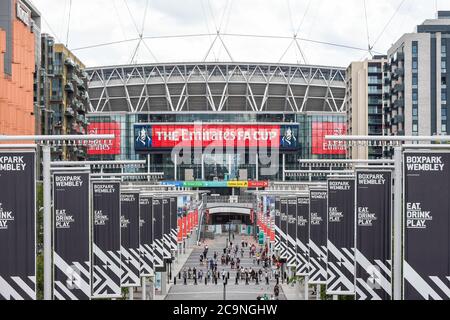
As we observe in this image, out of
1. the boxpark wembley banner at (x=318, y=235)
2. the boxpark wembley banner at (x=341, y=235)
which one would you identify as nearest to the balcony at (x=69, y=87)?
the boxpark wembley banner at (x=318, y=235)

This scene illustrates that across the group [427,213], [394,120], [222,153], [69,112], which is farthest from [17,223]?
[222,153]

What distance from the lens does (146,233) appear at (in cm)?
4438

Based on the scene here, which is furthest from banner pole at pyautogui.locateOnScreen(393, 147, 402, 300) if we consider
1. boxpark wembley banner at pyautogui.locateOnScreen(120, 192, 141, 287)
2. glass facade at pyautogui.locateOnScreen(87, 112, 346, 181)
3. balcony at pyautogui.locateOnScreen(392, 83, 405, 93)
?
glass facade at pyautogui.locateOnScreen(87, 112, 346, 181)

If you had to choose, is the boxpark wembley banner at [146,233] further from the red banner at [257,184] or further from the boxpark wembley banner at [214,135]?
the boxpark wembley banner at [214,135]

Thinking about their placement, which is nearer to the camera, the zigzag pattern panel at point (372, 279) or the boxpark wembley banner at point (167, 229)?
the zigzag pattern panel at point (372, 279)

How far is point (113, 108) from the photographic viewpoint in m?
184

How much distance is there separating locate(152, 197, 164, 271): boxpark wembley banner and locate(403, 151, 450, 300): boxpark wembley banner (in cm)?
3307

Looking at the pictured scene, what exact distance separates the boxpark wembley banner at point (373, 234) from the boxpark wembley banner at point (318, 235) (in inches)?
466

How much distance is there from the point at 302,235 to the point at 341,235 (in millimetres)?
17049

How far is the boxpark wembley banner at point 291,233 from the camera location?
5041 centimetres

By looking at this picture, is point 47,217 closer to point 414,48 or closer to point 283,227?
point 283,227

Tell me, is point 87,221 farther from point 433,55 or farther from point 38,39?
point 433,55

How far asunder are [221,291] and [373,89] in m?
79.1

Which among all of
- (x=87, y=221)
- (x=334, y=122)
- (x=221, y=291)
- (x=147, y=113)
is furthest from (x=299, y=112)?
(x=87, y=221)
